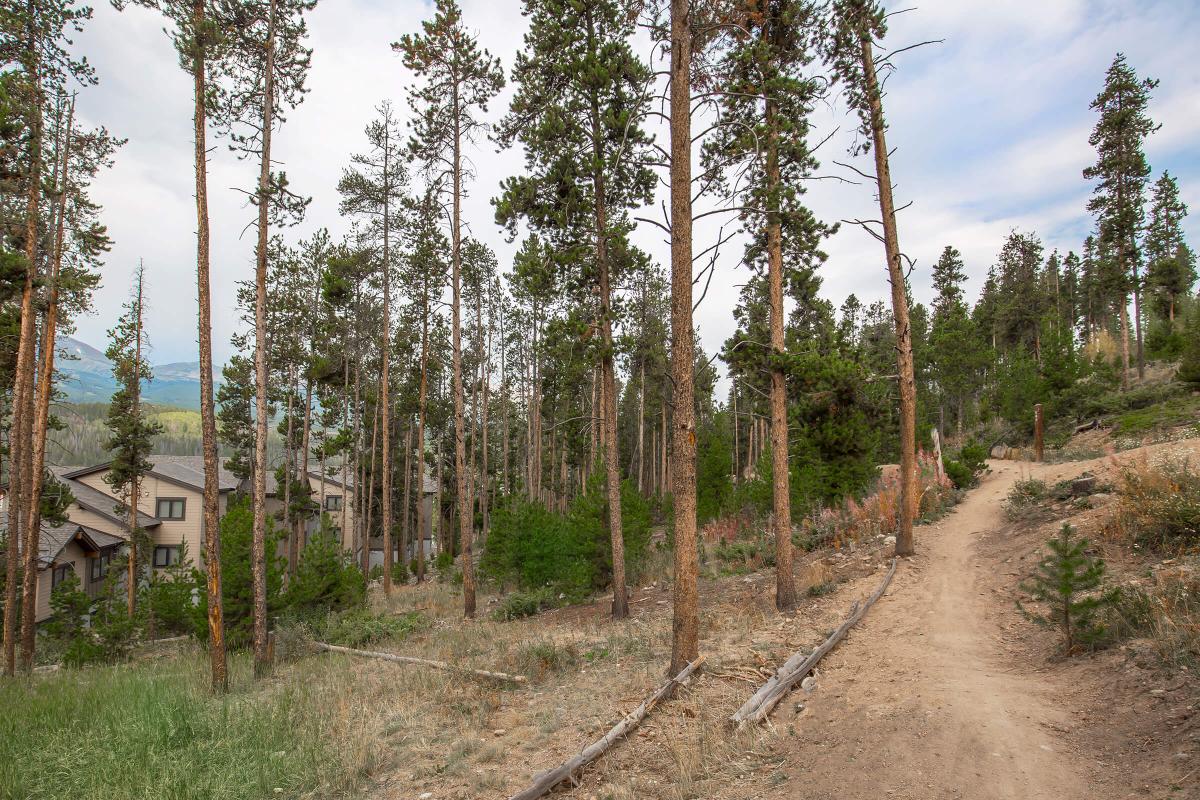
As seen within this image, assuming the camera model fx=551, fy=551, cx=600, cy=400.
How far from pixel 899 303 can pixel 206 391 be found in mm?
15125

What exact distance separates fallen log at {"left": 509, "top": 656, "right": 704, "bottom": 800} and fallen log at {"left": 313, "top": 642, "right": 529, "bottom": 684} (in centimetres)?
320

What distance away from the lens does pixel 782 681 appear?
6.56 meters

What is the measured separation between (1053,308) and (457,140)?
57416 mm

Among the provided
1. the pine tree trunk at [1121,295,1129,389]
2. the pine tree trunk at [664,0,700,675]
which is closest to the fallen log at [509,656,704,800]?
the pine tree trunk at [664,0,700,675]

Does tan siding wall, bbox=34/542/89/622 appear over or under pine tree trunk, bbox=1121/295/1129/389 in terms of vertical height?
under

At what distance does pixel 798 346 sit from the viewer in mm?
11445

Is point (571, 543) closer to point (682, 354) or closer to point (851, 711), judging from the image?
point (682, 354)

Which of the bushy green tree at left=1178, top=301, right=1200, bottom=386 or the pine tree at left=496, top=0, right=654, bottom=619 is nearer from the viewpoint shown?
the pine tree at left=496, top=0, right=654, bottom=619

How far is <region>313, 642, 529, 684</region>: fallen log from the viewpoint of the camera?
9.19 meters

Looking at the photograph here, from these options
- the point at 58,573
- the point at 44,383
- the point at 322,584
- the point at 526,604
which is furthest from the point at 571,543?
the point at 58,573

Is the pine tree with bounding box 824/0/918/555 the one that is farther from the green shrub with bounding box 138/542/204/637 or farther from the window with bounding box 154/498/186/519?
the window with bounding box 154/498/186/519

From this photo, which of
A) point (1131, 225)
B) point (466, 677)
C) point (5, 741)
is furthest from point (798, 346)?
point (1131, 225)

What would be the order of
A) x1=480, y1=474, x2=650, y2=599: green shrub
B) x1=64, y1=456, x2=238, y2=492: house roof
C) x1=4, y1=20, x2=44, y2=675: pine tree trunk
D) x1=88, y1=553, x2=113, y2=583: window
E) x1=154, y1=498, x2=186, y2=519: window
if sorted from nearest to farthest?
x1=4, y1=20, x2=44, y2=675: pine tree trunk < x1=480, y1=474, x2=650, y2=599: green shrub < x1=88, y1=553, x2=113, y2=583: window < x1=64, y1=456, x2=238, y2=492: house roof < x1=154, y1=498, x2=186, y2=519: window

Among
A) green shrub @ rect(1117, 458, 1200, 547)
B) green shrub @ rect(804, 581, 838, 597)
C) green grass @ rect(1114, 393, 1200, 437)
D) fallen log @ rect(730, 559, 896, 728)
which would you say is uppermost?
green grass @ rect(1114, 393, 1200, 437)
